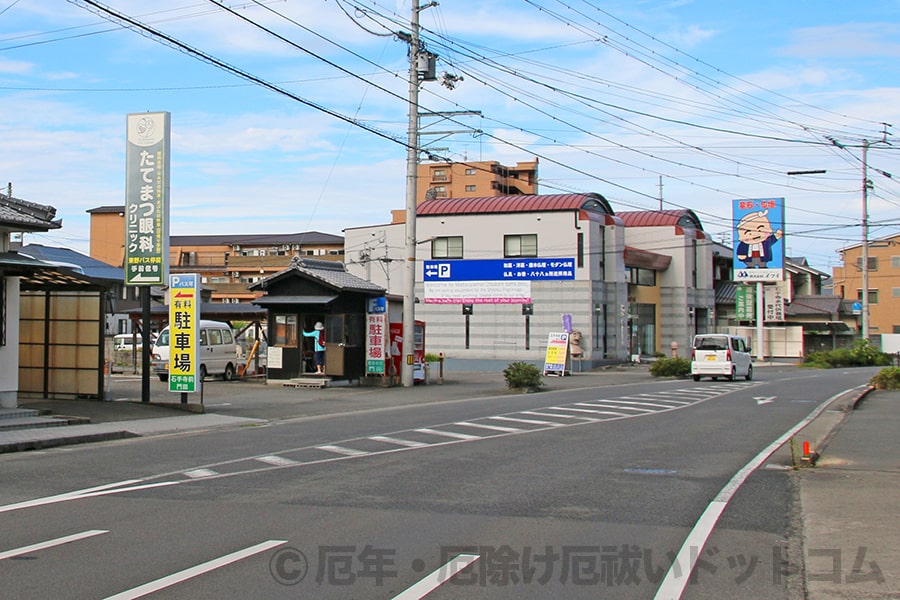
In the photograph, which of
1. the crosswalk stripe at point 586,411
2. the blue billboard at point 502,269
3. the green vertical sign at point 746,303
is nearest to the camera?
the crosswalk stripe at point 586,411

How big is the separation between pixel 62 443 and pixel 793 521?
11.9 metres

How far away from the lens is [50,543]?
783 centimetres

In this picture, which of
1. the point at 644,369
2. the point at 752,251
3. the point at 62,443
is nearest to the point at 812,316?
the point at 752,251

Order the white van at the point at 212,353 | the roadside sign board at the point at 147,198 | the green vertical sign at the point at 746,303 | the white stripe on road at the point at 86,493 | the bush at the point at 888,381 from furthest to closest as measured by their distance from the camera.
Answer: the green vertical sign at the point at 746,303
the white van at the point at 212,353
the bush at the point at 888,381
the roadside sign board at the point at 147,198
the white stripe on road at the point at 86,493

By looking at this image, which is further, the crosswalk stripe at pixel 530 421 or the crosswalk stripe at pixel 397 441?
the crosswalk stripe at pixel 530 421

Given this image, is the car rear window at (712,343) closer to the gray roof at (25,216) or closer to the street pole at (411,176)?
the street pole at (411,176)

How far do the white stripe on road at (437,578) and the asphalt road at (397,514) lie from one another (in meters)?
0.03

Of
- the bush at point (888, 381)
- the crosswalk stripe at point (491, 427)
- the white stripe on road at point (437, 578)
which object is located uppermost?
the bush at point (888, 381)

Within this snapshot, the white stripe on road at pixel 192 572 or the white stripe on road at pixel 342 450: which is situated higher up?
the white stripe on road at pixel 192 572

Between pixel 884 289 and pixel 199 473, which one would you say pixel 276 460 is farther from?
pixel 884 289

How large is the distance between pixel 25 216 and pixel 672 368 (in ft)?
96.4

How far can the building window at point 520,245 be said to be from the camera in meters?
49.0

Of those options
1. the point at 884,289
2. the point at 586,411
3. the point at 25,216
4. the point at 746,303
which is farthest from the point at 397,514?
the point at 884,289

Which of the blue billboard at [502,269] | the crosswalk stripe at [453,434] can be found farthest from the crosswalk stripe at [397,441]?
the blue billboard at [502,269]
